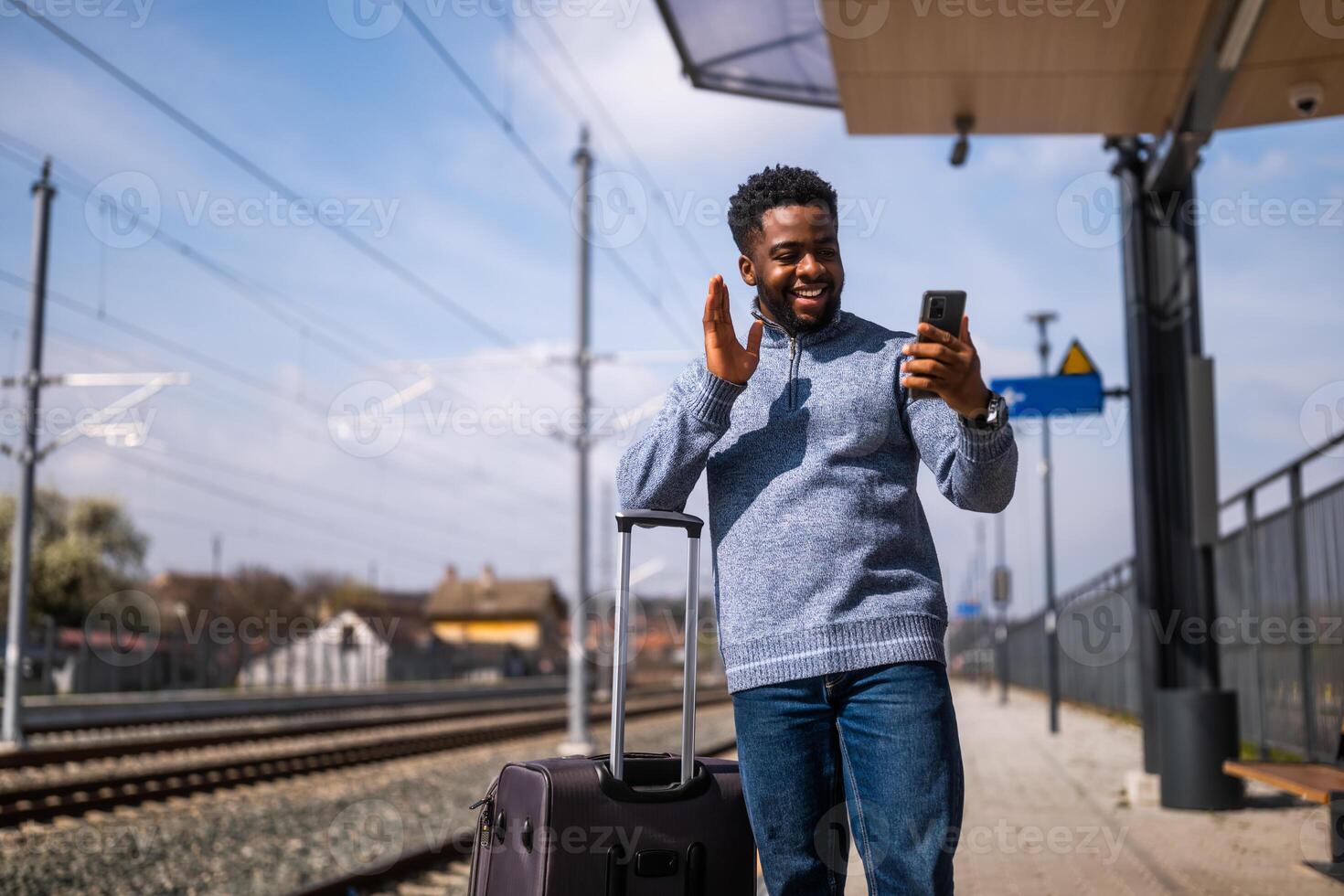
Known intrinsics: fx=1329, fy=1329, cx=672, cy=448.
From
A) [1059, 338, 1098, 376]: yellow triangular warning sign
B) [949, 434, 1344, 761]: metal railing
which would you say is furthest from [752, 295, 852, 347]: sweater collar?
[1059, 338, 1098, 376]: yellow triangular warning sign

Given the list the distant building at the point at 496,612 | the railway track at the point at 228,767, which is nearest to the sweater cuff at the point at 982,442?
the railway track at the point at 228,767

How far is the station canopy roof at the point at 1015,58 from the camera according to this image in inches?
276

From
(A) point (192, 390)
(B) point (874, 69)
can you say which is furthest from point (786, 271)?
(A) point (192, 390)

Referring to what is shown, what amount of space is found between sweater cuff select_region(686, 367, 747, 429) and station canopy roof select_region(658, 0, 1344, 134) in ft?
16.3

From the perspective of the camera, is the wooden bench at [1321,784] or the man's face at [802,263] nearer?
the man's face at [802,263]

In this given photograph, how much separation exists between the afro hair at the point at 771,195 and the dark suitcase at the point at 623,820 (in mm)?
602

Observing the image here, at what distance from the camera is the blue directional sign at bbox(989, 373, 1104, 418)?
9.44 m

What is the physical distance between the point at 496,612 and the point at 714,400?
3345 inches

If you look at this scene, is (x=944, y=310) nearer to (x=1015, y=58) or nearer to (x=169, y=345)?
(x=1015, y=58)

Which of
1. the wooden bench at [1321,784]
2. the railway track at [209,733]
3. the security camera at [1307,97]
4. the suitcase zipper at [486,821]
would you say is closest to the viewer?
the suitcase zipper at [486,821]

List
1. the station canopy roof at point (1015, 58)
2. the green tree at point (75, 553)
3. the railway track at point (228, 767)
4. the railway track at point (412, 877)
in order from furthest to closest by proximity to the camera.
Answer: the green tree at point (75, 553) → the railway track at point (228, 767) → the station canopy roof at point (1015, 58) → the railway track at point (412, 877)

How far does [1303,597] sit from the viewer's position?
9.20 metres

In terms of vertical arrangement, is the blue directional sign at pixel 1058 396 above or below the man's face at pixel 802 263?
above

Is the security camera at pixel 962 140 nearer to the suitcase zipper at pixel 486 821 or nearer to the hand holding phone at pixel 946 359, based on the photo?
the hand holding phone at pixel 946 359
